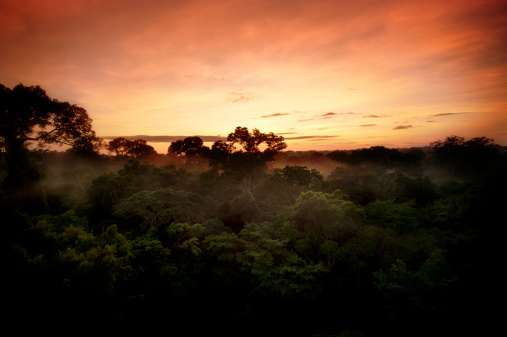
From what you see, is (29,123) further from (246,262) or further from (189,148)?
(189,148)

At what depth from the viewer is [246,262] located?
13391 mm

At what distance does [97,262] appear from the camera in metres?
10.2

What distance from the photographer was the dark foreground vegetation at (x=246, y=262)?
30.2 feet

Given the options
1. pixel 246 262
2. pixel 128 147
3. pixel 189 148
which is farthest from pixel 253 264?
pixel 128 147

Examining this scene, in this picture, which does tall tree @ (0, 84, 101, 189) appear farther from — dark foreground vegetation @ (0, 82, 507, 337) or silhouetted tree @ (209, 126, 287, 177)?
silhouetted tree @ (209, 126, 287, 177)

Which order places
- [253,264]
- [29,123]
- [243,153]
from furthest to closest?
[243,153]
[29,123]
[253,264]

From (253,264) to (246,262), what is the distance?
42 centimetres

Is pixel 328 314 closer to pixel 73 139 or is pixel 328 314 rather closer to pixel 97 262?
pixel 97 262

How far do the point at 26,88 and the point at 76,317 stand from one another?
1836 cm

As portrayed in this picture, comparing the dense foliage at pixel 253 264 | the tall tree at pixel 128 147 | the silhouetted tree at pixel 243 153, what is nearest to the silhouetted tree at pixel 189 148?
the tall tree at pixel 128 147

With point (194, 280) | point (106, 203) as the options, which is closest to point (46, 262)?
point (194, 280)

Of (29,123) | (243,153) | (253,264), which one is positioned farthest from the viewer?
(243,153)

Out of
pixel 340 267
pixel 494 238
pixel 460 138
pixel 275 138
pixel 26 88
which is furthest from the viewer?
pixel 460 138

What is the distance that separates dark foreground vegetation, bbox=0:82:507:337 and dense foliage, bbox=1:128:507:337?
0.22ft
